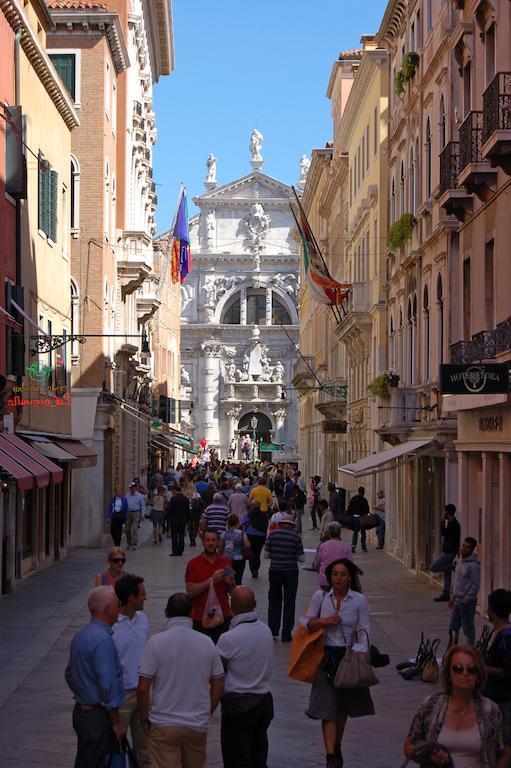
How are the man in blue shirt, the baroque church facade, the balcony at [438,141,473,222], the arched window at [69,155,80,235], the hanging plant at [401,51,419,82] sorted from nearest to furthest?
1. the man in blue shirt
2. the balcony at [438,141,473,222]
3. the hanging plant at [401,51,419,82]
4. the arched window at [69,155,80,235]
5. the baroque church facade

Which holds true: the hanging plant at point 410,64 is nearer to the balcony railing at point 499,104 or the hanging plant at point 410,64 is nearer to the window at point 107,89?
the window at point 107,89

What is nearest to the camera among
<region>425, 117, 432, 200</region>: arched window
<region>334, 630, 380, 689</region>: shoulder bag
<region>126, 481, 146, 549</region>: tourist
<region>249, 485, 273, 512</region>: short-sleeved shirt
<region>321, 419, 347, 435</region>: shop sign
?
<region>334, 630, 380, 689</region>: shoulder bag

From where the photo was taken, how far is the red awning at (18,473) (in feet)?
61.6

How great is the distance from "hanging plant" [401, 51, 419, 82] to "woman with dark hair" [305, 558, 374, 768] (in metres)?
19.4

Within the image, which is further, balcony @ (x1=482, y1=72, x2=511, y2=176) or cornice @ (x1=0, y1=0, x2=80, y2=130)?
cornice @ (x1=0, y1=0, x2=80, y2=130)

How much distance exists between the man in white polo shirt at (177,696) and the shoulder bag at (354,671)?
1.89 metres

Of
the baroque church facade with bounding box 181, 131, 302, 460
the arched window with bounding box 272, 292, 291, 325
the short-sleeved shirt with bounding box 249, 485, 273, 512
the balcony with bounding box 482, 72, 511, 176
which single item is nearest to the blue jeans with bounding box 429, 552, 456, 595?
the balcony with bounding box 482, 72, 511, 176

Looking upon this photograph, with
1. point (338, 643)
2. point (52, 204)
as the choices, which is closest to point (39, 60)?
point (52, 204)

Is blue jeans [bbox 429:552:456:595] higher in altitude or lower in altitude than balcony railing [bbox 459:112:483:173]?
lower

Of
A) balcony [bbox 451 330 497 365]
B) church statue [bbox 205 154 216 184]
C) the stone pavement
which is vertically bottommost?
the stone pavement

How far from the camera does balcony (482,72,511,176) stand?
51.2ft

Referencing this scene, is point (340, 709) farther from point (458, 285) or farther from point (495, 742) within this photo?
point (458, 285)

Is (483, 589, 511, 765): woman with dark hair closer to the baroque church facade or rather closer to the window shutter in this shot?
the window shutter

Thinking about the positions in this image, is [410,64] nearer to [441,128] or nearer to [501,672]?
[441,128]
